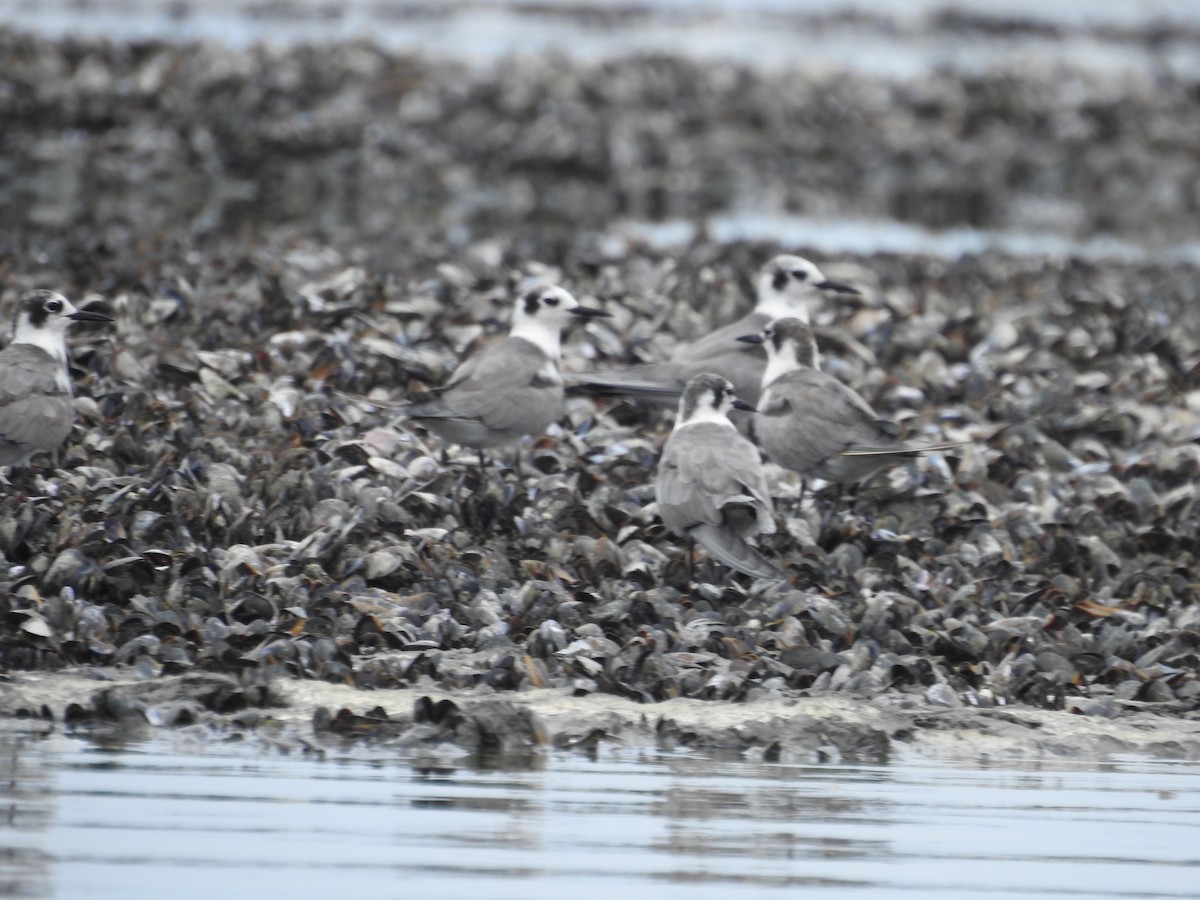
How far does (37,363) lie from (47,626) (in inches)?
93.7

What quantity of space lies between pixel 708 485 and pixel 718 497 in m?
0.12

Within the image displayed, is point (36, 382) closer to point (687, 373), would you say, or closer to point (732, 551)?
point (732, 551)

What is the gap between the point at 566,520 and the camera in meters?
9.75

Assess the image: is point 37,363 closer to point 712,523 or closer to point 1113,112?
point 712,523

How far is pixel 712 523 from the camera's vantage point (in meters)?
9.10

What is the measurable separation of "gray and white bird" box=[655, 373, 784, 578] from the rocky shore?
20 cm

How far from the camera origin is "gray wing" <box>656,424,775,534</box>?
360 inches

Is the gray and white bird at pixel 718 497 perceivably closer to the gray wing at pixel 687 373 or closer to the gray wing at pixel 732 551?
the gray wing at pixel 732 551

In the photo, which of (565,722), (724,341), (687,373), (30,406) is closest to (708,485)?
(565,722)

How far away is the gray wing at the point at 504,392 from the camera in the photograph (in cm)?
1023

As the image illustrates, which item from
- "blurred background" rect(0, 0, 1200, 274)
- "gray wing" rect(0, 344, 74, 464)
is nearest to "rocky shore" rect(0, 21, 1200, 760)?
"gray wing" rect(0, 344, 74, 464)

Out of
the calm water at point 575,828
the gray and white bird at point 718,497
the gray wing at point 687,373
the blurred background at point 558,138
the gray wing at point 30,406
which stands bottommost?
the calm water at point 575,828

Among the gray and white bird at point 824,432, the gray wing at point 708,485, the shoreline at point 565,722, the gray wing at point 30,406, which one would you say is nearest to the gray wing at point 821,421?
the gray and white bird at point 824,432

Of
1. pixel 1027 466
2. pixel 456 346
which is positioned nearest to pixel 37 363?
pixel 456 346
